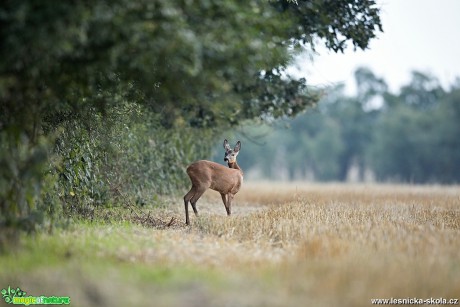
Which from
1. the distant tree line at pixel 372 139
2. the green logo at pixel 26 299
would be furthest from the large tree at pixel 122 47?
the distant tree line at pixel 372 139

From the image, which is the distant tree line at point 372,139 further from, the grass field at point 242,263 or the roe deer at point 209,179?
the grass field at point 242,263

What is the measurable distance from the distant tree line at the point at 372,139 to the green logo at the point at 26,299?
53.2 m

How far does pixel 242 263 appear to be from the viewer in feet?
28.5

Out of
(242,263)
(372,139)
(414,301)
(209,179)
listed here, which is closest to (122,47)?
(242,263)

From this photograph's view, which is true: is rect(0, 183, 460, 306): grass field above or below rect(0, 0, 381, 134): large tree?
below

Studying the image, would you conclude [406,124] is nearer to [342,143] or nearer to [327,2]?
[342,143]

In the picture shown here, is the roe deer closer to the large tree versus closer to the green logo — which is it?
the large tree

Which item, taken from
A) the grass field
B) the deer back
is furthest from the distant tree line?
the grass field

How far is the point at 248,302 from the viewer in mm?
6773

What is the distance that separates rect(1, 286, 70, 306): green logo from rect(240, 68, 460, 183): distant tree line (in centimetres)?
5324

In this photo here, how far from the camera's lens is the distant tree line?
6031cm

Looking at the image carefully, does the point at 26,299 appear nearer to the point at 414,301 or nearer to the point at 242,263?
the point at 242,263

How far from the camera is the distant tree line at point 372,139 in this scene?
198ft

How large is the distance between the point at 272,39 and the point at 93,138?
5.07 m
